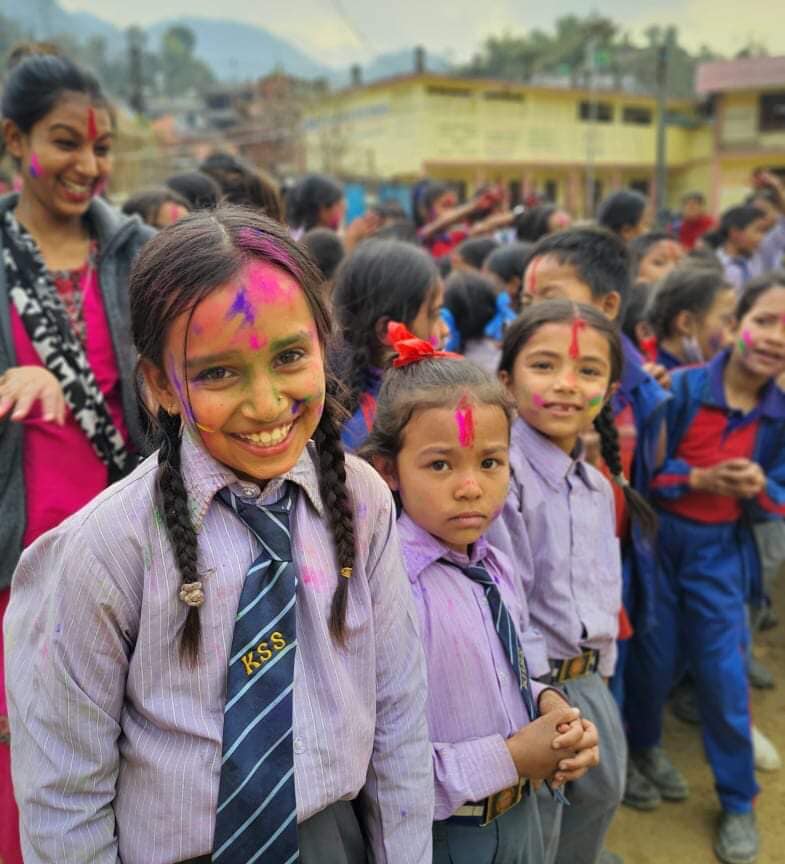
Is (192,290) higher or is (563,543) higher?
(192,290)

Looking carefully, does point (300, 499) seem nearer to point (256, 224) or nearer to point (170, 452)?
point (170, 452)

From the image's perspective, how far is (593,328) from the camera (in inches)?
73.5

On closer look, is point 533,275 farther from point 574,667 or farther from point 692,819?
point 692,819

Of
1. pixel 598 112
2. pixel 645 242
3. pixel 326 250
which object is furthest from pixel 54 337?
pixel 598 112

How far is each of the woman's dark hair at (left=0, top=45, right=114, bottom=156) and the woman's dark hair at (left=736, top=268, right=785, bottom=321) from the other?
2214 millimetres

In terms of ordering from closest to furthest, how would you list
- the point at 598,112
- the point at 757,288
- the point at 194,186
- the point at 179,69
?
the point at 757,288 < the point at 194,186 < the point at 598,112 < the point at 179,69

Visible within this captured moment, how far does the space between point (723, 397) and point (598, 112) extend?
84.5ft

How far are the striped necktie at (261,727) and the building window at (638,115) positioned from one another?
94.3 ft

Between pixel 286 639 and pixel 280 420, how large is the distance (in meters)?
0.32

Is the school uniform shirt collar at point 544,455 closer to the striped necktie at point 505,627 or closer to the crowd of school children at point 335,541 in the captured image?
the crowd of school children at point 335,541

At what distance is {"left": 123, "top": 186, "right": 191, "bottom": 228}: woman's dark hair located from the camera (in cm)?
302

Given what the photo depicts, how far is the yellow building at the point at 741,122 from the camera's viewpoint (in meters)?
22.1

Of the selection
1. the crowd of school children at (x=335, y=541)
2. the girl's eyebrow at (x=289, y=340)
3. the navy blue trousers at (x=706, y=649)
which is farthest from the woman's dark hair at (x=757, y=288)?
the girl's eyebrow at (x=289, y=340)

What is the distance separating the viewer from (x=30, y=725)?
1.02m
